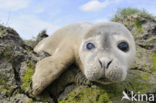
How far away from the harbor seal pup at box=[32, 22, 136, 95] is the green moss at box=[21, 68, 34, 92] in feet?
0.50

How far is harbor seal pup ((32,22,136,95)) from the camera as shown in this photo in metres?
2.43

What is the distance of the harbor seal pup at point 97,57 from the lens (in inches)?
95.5

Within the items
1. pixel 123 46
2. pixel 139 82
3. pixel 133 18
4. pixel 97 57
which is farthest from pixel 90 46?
pixel 133 18

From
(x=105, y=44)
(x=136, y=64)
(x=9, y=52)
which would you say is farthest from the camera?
(x=136, y=64)

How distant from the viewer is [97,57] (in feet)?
8.18

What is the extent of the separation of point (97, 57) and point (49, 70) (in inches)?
34.7

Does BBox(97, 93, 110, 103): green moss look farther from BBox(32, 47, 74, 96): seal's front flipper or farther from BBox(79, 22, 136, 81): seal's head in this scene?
BBox(32, 47, 74, 96): seal's front flipper

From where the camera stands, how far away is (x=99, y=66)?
7.89 feet

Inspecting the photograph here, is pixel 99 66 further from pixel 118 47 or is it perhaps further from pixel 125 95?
pixel 125 95

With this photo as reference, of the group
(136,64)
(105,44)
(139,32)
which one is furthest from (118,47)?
(139,32)

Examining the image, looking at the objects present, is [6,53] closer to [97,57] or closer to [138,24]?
[97,57]

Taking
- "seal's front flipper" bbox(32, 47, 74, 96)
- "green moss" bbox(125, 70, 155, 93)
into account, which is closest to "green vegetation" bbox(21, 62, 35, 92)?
"seal's front flipper" bbox(32, 47, 74, 96)

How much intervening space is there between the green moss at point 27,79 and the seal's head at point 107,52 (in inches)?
37.4

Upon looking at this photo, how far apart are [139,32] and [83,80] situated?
440cm
